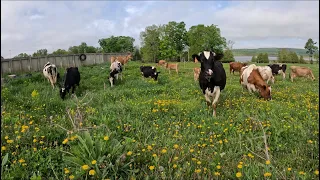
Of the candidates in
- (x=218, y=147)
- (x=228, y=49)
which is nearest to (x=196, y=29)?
(x=228, y=49)

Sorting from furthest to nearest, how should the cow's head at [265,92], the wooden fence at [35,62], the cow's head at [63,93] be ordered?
the wooden fence at [35,62] < the cow's head at [63,93] < the cow's head at [265,92]

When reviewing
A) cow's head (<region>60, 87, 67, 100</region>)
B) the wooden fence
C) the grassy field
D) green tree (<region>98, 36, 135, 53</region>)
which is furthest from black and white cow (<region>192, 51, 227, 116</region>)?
green tree (<region>98, 36, 135, 53</region>)

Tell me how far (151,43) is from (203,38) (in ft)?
44.4

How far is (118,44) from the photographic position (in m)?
94.2

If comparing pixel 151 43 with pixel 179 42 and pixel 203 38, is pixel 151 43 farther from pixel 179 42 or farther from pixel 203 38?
pixel 203 38

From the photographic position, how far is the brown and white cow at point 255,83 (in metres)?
10.6

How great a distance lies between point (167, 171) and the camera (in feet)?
11.6

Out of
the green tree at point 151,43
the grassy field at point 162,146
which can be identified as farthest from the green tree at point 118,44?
the grassy field at point 162,146

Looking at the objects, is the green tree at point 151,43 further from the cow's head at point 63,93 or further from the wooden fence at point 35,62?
the cow's head at point 63,93

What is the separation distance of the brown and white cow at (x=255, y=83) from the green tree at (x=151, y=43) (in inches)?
2363

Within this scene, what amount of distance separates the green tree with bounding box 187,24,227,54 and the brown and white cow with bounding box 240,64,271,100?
188 feet

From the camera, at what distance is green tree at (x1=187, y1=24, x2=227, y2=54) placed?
6981 cm

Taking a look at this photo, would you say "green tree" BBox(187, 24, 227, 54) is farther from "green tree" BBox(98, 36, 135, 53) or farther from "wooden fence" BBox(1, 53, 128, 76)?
"wooden fence" BBox(1, 53, 128, 76)

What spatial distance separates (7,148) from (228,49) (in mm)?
79704
